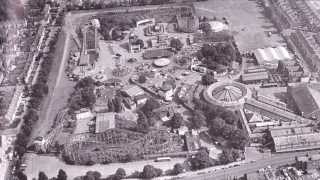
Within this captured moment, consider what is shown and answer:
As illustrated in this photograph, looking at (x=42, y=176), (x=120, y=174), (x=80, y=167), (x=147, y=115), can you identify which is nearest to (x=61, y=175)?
(x=42, y=176)

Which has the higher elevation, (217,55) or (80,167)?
(217,55)

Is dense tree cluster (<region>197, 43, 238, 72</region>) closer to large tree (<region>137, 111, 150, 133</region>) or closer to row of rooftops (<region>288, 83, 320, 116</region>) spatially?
row of rooftops (<region>288, 83, 320, 116</region>)

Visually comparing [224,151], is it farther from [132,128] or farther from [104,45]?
[104,45]

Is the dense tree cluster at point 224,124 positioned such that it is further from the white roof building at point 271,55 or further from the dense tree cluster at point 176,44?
the dense tree cluster at point 176,44

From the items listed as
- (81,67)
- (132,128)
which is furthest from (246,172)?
(81,67)

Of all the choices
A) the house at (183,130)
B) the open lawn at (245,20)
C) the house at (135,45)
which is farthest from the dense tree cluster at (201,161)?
the house at (135,45)

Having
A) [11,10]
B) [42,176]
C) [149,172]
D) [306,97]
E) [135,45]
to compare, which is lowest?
[42,176]

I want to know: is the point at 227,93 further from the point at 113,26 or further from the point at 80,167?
the point at 113,26
